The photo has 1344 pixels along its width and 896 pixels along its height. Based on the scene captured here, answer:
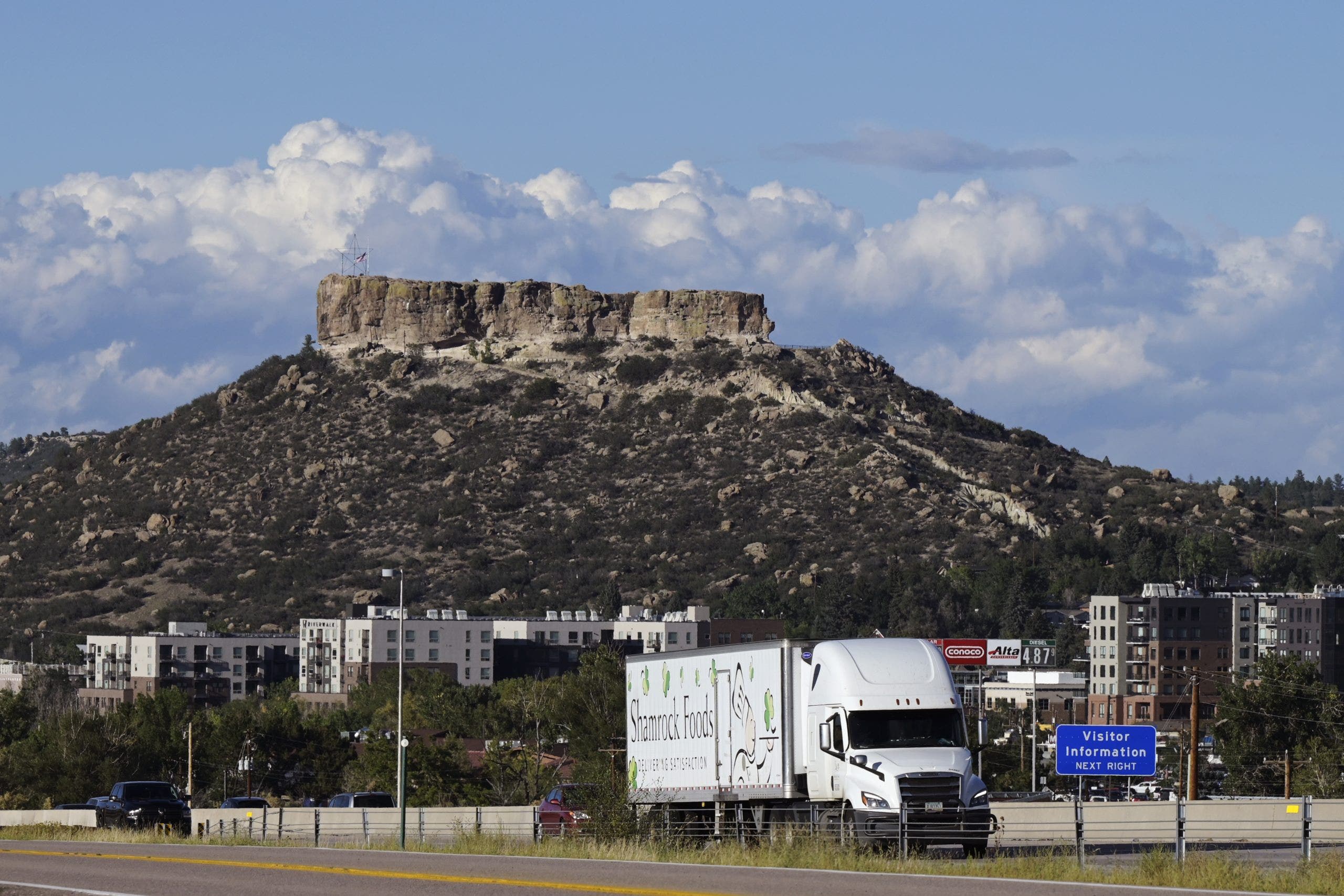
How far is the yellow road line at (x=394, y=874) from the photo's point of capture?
85.1 feet

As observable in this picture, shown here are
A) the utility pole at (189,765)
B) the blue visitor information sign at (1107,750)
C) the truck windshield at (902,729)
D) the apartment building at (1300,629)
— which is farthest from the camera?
the apartment building at (1300,629)

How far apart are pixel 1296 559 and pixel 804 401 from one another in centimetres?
4727

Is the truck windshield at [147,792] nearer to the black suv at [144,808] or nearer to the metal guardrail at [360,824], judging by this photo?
the black suv at [144,808]

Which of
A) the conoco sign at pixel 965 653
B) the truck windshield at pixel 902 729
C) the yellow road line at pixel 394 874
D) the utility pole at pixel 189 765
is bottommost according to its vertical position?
the utility pole at pixel 189 765

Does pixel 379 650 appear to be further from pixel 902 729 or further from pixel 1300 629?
pixel 902 729

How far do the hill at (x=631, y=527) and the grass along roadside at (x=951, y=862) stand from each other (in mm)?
121799

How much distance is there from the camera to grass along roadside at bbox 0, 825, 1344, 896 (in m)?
27.3

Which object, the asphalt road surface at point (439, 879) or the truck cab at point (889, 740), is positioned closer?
the asphalt road surface at point (439, 879)

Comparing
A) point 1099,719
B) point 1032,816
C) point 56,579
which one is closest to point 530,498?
point 56,579

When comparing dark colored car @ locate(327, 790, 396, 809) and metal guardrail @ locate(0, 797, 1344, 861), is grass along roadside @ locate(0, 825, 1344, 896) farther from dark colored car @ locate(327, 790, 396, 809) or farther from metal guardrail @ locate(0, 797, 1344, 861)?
dark colored car @ locate(327, 790, 396, 809)

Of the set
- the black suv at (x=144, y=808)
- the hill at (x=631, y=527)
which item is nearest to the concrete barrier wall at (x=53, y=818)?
the black suv at (x=144, y=808)

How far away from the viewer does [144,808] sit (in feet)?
180

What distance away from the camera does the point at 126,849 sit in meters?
41.4

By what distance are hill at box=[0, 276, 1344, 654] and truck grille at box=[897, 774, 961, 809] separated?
4819 inches
